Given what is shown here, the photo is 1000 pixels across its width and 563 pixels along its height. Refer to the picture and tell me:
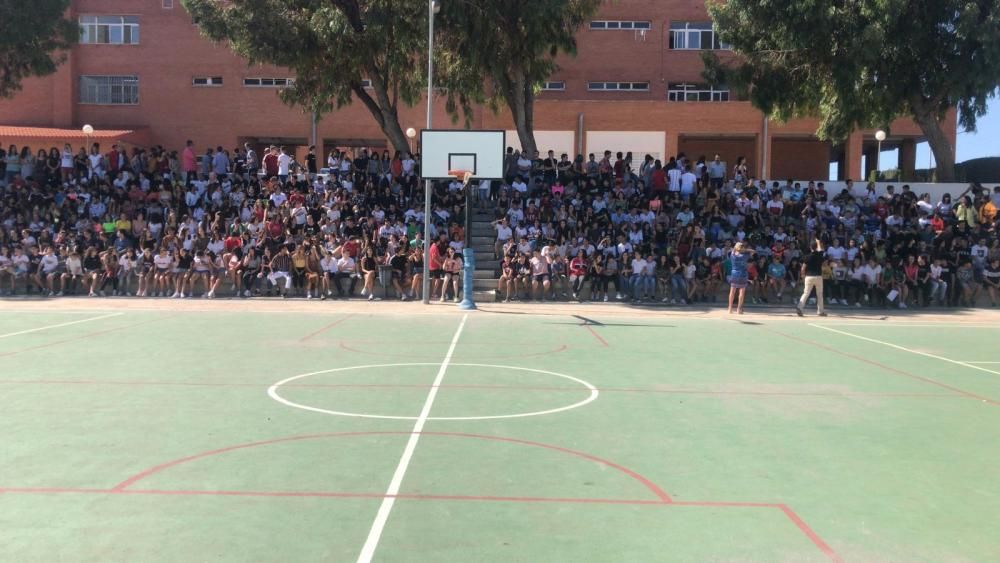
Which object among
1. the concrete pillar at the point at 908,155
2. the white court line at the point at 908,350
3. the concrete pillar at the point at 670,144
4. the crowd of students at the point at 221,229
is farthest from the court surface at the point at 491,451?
the concrete pillar at the point at 908,155

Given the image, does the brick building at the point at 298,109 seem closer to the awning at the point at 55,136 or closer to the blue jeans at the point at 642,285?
the awning at the point at 55,136

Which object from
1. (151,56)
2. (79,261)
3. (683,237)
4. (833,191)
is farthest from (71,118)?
(833,191)

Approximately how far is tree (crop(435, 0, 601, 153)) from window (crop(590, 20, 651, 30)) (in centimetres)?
1217

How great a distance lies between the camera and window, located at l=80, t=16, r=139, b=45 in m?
42.8

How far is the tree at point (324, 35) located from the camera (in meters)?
28.8

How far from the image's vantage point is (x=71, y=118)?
42500 millimetres

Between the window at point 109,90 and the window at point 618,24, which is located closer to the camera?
the window at point 109,90

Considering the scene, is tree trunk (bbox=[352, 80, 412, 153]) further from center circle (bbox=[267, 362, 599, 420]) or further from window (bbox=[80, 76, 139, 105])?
center circle (bbox=[267, 362, 599, 420])

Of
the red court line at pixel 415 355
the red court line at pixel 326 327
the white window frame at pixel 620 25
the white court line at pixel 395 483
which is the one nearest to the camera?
the white court line at pixel 395 483

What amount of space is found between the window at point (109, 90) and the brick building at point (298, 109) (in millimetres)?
50

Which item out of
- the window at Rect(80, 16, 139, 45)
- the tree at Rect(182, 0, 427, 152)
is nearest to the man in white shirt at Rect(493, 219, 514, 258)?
the tree at Rect(182, 0, 427, 152)

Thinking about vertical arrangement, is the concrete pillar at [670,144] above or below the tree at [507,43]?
below

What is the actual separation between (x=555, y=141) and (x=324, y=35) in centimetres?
1421

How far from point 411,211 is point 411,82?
33.1 ft
